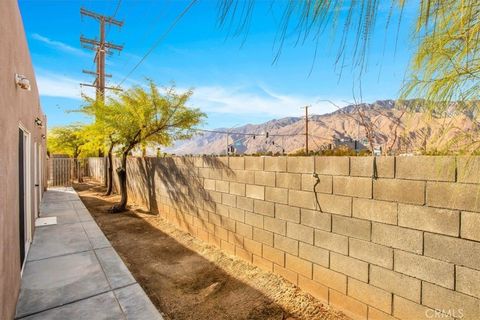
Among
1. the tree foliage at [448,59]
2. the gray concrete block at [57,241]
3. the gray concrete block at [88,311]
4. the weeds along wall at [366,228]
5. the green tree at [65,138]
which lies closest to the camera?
the tree foliage at [448,59]

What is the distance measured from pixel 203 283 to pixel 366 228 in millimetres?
2617

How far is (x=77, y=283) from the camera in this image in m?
3.38

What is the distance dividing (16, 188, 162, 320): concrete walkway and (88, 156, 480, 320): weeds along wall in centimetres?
200

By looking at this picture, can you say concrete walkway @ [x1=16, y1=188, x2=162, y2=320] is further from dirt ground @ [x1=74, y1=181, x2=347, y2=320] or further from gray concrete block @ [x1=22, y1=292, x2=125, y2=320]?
dirt ground @ [x1=74, y1=181, x2=347, y2=320]

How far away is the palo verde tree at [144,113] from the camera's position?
26.5 feet

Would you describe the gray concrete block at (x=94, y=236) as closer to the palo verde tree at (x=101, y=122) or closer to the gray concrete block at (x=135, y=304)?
the gray concrete block at (x=135, y=304)

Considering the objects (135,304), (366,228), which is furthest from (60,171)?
(366,228)

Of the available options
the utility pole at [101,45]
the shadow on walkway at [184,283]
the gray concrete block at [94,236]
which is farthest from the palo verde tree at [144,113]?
the utility pole at [101,45]

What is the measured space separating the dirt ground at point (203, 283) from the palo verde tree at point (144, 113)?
384cm

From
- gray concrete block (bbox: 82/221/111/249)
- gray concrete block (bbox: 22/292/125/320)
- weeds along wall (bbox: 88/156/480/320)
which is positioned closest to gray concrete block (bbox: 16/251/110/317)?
gray concrete block (bbox: 22/292/125/320)

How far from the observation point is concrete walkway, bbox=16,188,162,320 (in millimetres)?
2766

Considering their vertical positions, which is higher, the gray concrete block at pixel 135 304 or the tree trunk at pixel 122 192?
the tree trunk at pixel 122 192

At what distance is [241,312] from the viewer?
306 centimetres

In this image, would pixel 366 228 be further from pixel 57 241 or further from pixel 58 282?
pixel 57 241
